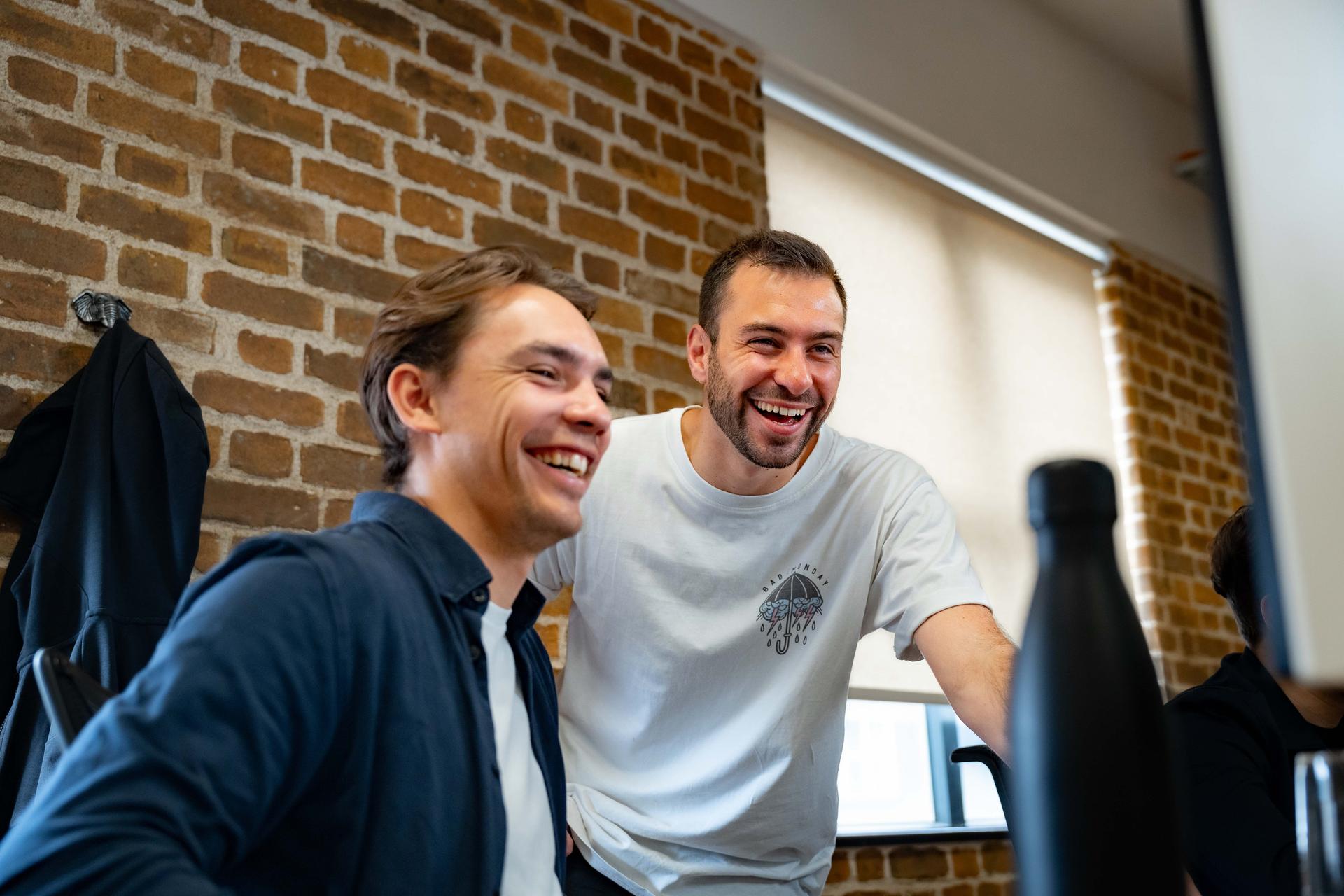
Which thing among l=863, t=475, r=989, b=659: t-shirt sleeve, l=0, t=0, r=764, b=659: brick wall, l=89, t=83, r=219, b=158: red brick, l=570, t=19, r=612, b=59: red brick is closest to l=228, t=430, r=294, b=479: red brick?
l=0, t=0, r=764, b=659: brick wall

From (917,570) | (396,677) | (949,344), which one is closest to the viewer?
(396,677)

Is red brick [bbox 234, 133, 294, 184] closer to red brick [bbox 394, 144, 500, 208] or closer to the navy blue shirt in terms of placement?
red brick [bbox 394, 144, 500, 208]

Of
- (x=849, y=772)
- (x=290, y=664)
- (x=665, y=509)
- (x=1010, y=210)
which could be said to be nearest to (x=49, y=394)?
(x=665, y=509)

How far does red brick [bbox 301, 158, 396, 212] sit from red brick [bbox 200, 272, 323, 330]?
0.24m

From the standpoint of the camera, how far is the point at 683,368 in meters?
3.05

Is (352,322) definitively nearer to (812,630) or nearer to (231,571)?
(812,630)

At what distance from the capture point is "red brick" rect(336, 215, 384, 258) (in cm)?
248

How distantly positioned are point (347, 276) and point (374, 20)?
2.02ft

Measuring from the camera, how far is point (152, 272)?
218cm

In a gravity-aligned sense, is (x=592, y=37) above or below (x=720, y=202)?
above

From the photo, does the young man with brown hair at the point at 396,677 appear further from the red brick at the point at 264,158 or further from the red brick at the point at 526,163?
the red brick at the point at 526,163

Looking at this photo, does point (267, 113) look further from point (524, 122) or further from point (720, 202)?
point (720, 202)

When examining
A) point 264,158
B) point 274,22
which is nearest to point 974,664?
point 264,158

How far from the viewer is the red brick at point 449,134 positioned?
269 cm
